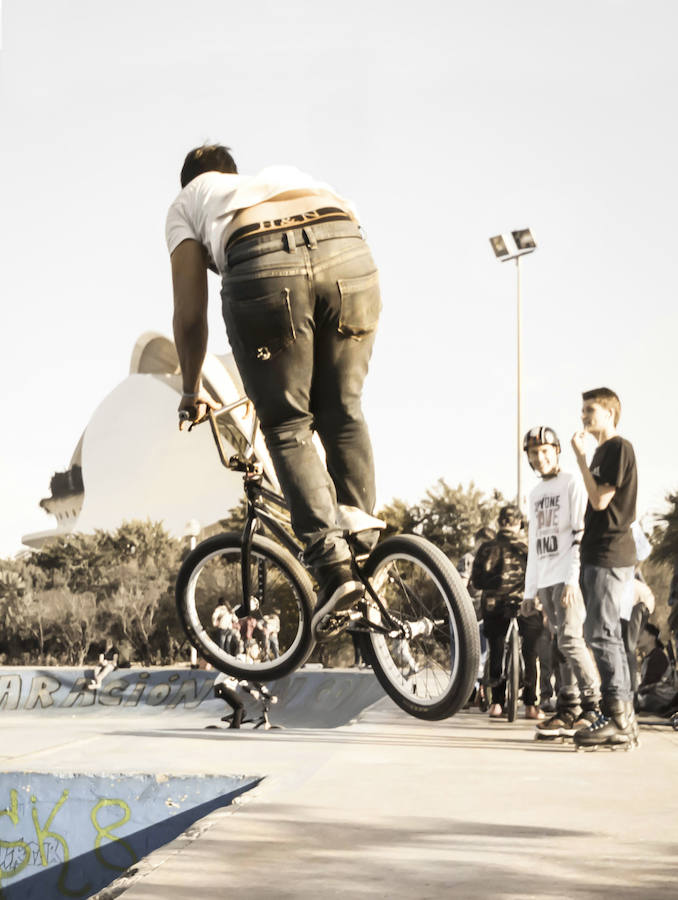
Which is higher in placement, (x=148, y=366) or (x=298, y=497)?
(x=148, y=366)

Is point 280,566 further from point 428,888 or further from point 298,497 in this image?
point 428,888

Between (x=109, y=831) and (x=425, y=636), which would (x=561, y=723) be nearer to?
(x=109, y=831)

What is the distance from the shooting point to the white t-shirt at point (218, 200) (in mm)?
2395

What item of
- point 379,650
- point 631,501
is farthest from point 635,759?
point 379,650

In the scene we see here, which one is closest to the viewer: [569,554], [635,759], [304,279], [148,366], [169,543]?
[304,279]

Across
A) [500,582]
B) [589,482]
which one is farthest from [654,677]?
[589,482]

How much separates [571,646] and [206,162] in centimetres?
761

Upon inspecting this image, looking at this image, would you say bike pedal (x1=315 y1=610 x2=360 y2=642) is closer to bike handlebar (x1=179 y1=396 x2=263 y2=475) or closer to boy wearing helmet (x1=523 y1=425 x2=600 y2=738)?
bike handlebar (x1=179 y1=396 x2=263 y2=475)

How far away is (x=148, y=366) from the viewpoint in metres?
85.4

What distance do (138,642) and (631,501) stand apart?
35.7 m

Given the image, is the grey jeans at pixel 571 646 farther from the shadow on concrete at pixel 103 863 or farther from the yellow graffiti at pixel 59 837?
the yellow graffiti at pixel 59 837

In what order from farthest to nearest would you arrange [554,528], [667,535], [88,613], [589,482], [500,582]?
[88,613], [667,535], [500,582], [554,528], [589,482]

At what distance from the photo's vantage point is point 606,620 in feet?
25.9

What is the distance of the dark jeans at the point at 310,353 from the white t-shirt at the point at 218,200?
3.6 inches
